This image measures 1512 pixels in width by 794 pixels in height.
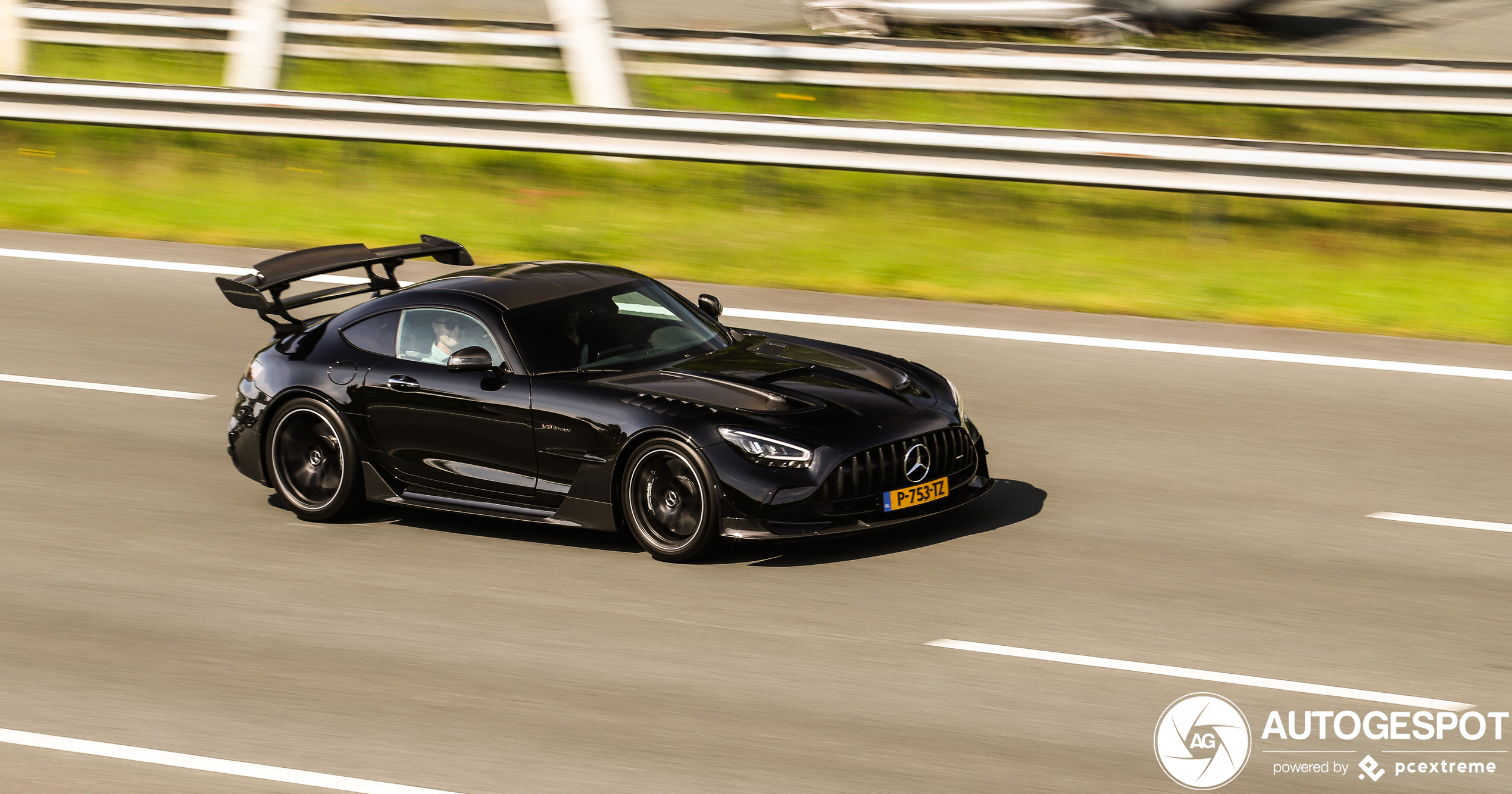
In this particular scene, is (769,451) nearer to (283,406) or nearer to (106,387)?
(283,406)

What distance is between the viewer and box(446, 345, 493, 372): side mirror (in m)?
8.64

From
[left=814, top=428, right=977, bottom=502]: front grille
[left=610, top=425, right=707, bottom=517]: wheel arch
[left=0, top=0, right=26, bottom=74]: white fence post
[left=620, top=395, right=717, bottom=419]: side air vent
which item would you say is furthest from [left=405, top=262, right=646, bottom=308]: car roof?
[left=0, top=0, right=26, bottom=74]: white fence post

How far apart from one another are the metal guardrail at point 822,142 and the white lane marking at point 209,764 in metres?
9.01

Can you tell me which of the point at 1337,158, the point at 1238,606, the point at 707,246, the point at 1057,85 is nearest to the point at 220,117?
the point at 707,246

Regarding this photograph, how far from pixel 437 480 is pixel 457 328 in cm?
80

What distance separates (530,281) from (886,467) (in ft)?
7.53

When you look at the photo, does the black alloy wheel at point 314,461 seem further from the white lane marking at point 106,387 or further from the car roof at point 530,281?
the white lane marking at point 106,387

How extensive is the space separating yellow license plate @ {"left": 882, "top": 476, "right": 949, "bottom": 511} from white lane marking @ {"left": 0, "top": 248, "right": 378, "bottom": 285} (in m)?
7.40

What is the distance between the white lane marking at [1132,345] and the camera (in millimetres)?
11312

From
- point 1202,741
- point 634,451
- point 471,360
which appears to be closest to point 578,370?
point 471,360

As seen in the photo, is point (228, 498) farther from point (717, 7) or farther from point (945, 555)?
point (717, 7)

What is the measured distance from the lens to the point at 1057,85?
15.2 m

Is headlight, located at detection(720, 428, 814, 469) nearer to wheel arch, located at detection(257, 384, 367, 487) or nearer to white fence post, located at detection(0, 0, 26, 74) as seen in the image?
wheel arch, located at detection(257, 384, 367, 487)

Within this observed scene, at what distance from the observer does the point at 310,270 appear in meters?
9.55
